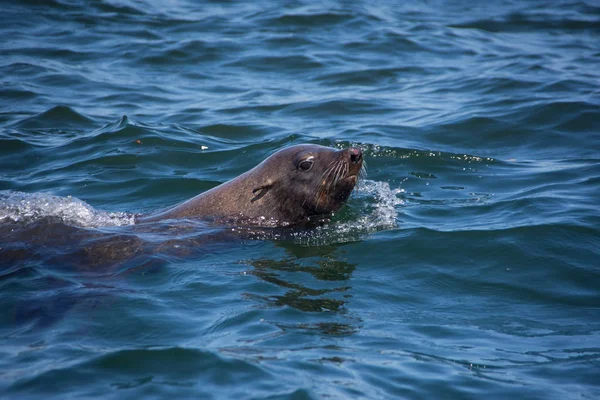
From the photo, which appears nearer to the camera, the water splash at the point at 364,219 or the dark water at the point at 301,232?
the dark water at the point at 301,232

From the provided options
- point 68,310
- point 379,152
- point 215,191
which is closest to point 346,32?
point 379,152

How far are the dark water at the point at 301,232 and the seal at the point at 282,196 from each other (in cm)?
34

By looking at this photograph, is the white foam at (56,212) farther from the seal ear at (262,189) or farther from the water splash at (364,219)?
the water splash at (364,219)

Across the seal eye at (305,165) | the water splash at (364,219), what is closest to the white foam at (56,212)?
the seal eye at (305,165)

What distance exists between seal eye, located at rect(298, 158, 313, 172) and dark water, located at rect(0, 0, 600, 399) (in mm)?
744

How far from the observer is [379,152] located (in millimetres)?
11945

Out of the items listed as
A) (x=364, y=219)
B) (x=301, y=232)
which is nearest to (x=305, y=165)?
(x=301, y=232)

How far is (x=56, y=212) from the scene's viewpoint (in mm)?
8828

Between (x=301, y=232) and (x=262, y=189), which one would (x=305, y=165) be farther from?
(x=301, y=232)

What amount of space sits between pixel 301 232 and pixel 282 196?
52 centimetres

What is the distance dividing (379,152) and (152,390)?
721 cm

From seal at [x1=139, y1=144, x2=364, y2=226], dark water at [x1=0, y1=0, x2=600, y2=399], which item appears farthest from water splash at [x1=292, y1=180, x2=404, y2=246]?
seal at [x1=139, y1=144, x2=364, y2=226]

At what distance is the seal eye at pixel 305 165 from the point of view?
8997 mm

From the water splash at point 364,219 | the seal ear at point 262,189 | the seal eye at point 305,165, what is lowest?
the water splash at point 364,219
